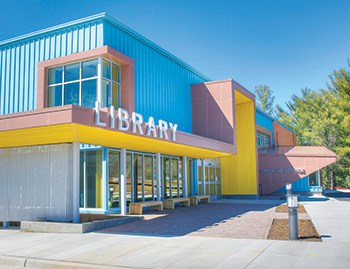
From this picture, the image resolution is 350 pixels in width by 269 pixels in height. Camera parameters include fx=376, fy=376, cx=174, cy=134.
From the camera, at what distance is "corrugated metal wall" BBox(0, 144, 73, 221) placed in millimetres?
12391

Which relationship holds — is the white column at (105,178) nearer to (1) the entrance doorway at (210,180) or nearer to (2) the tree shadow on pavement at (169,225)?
(2) the tree shadow on pavement at (169,225)

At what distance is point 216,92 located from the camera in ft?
77.2

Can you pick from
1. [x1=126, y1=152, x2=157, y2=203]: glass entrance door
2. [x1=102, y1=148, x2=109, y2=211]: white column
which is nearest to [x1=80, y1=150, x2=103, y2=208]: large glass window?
[x1=102, y1=148, x2=109, y2=211]: white column

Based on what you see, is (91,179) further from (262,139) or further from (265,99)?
(265,99)

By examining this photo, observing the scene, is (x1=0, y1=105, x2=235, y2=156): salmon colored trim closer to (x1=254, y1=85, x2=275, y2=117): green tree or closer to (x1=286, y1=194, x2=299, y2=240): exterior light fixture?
(x1=286, y1=194, x2=299, y2=240): exterior light fixture

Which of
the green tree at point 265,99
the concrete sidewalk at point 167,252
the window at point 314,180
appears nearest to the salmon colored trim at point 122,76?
the concrete sidewalk at point 167,252

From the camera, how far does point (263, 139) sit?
37062mm

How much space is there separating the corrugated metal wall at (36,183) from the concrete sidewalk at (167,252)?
6.32ft

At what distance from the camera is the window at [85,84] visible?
617 inches

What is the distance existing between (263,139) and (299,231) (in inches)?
1062

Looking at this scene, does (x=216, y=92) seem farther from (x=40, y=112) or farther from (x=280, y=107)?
(x=280, y=107)

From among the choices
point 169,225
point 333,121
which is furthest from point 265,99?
point 169,225

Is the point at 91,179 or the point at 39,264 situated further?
the point at 91,179

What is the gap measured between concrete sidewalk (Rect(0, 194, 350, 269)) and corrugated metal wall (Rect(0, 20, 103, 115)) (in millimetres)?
8649
